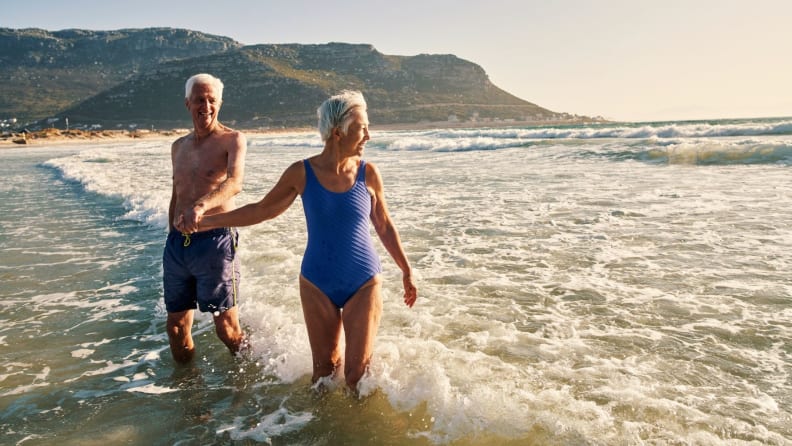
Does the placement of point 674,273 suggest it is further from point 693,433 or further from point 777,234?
point 693,433

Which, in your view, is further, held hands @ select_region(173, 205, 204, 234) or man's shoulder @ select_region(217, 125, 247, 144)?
man's shoulder @ select_region(217, 125, 247, 144)

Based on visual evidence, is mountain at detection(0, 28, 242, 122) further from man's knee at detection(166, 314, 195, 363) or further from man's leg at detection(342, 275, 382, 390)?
man's leg at detection(342, 275, 382, 390)

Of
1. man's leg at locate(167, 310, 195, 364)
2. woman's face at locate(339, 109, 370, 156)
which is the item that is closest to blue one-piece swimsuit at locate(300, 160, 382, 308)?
woman's face at locate(339, 109, 370, 156)

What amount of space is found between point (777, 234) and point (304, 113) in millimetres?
119460

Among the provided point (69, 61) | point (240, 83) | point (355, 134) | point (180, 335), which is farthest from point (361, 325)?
point (69, 61)

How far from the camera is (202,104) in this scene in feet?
12.2

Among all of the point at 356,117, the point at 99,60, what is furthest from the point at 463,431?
the point at 99,60

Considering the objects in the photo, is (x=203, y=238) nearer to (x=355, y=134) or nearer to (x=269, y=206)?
(x=269, y=206)

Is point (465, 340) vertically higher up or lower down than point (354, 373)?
lower down

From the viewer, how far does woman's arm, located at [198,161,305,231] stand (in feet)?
9.94

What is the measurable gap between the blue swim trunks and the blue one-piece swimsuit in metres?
0.93

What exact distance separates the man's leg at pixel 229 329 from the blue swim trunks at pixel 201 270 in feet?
0.31

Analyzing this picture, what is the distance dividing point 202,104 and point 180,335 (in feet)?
5.70

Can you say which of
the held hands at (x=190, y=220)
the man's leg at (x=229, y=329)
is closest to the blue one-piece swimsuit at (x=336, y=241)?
the held hands at (x=190, y=220)
